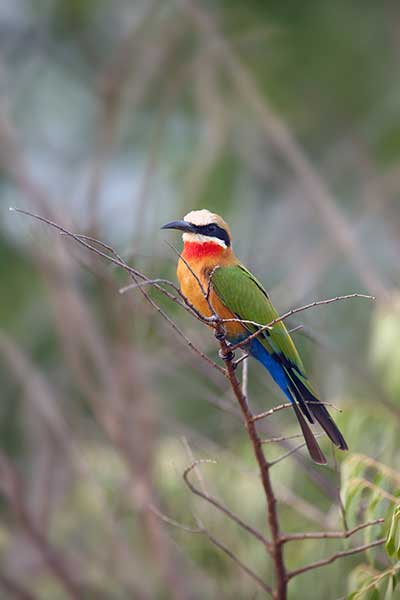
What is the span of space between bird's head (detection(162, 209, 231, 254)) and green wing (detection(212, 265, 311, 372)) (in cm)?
10

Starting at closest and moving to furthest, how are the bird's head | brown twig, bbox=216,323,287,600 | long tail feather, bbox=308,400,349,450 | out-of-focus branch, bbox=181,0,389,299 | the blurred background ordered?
brown twig, bbox=216,323,287,600, long tail feather, bbox=308,400,349,450, the bird's head, the blurred background, out-of-focus branch, bbox=181,0,389,299

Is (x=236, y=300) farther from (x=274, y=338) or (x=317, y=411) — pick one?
(x=317, y=411)

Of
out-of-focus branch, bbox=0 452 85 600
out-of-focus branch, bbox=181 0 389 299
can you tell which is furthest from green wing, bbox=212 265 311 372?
out-of-focus branch, bbox=0 452 85 600

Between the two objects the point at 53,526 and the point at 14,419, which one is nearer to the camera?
the point at 53,526

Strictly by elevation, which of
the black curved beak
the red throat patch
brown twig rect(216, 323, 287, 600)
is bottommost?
brown twig rect(216, 323, 287, 600)

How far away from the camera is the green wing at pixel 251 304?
3703mm

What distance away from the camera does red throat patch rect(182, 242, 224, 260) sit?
3.88 metres

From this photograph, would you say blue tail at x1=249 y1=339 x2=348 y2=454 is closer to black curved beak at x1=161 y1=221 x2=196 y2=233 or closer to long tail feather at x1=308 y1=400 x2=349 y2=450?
long tail feather at x1=308 y1=400 x2=349 y2=450

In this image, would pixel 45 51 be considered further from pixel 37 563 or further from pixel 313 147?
pixel 37 563

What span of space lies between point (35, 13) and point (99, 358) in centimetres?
718

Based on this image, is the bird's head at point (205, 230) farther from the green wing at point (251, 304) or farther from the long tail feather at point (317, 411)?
the long tail feather at point (317, 411)

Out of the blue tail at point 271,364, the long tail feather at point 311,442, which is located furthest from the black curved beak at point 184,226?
the long tail feather at point 311,442

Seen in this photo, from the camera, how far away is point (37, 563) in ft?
28.5

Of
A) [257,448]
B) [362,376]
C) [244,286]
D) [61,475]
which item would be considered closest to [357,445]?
[362,376]
